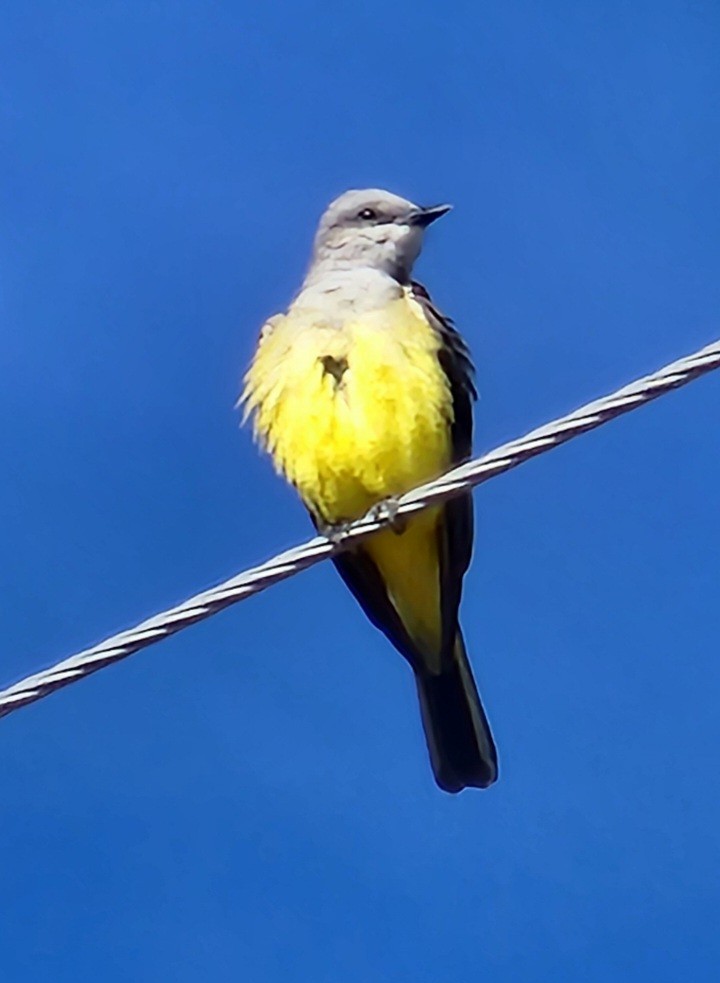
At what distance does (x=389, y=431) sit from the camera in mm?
6281

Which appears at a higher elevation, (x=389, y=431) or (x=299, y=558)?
(x=389, y=431)

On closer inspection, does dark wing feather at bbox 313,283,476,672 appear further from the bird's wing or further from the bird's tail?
the bird's tail

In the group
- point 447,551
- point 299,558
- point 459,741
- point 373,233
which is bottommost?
point 299,558

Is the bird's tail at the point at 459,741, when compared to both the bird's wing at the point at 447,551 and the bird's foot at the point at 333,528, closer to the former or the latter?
the bird's wing at the point at 447,551

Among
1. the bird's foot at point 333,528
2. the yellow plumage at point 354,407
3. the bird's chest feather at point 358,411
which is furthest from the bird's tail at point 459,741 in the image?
the bird's chest feather at point 358,411

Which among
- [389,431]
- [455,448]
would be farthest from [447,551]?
[389,431]

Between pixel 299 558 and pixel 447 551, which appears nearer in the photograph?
pixel 299 558

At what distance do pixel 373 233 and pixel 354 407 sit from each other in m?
1.52

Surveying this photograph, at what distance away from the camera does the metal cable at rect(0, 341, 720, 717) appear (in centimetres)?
439

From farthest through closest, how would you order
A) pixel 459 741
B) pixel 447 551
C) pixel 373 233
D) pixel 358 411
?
pixel 373 233
pixel 459 741
pixel 447 551
pixel 358 411

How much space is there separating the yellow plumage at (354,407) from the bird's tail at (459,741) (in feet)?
2.48

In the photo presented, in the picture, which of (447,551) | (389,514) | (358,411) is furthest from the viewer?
(447,551)

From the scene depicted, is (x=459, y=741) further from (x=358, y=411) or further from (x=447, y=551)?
(x=358, y=411)

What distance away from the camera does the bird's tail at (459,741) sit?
7027 millimetres
